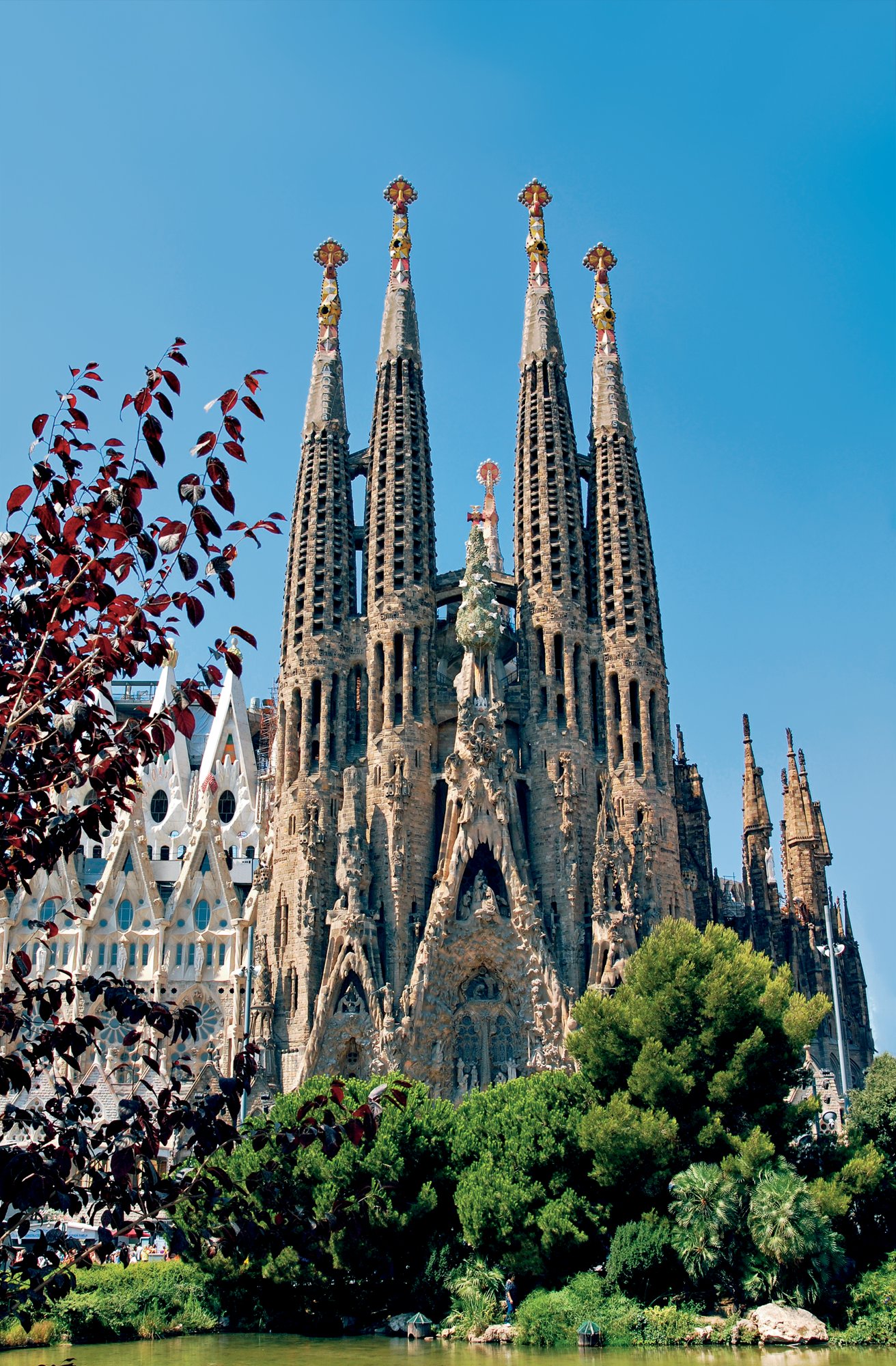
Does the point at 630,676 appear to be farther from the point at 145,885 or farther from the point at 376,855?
the point at 145,885

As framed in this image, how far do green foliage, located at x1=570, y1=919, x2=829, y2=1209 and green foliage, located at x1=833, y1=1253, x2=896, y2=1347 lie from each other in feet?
12.0

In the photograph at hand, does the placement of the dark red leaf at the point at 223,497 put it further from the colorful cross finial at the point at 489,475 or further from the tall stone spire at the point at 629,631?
the colorful cross finial at the point at 489,475

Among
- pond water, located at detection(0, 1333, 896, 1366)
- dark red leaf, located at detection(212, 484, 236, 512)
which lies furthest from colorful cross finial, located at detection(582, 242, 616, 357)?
dark red leaf, located at detection(212, 484, 236, 512)

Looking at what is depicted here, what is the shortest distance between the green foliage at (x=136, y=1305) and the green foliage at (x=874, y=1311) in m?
14.3

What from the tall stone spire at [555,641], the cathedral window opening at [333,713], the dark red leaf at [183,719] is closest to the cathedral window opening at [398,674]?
the cathedral window opening at [333,713]

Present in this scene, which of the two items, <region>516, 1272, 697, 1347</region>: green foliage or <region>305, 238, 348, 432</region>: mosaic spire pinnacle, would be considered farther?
<region>305, 238, 348, 432</region>: mosaic spire pinnacle

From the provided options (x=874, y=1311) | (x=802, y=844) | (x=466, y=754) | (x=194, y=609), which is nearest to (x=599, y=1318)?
(x=874, y=1311)

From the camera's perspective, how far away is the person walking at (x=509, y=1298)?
30672 mm

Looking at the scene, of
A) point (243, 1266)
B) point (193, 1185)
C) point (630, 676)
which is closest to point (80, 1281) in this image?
point (243, 1266)

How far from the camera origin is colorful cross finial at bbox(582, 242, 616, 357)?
61.2 meters

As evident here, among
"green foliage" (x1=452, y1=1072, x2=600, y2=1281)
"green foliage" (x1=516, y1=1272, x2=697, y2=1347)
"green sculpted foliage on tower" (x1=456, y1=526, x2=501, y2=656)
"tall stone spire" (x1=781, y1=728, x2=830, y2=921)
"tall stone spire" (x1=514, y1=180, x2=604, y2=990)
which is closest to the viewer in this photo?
"green foliage" (x1=516, y1=1272, x2=697, y2=1347)

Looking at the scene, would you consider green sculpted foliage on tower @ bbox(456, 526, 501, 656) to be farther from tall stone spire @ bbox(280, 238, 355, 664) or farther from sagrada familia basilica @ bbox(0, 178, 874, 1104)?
tall stone spire @ bbox(280, 238, 355, 664)

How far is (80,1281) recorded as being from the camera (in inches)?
1230

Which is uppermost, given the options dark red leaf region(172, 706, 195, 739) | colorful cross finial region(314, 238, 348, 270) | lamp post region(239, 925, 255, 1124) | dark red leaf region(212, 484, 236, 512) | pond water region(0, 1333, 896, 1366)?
colorful cross finial region(314, 238, 348, 270)
